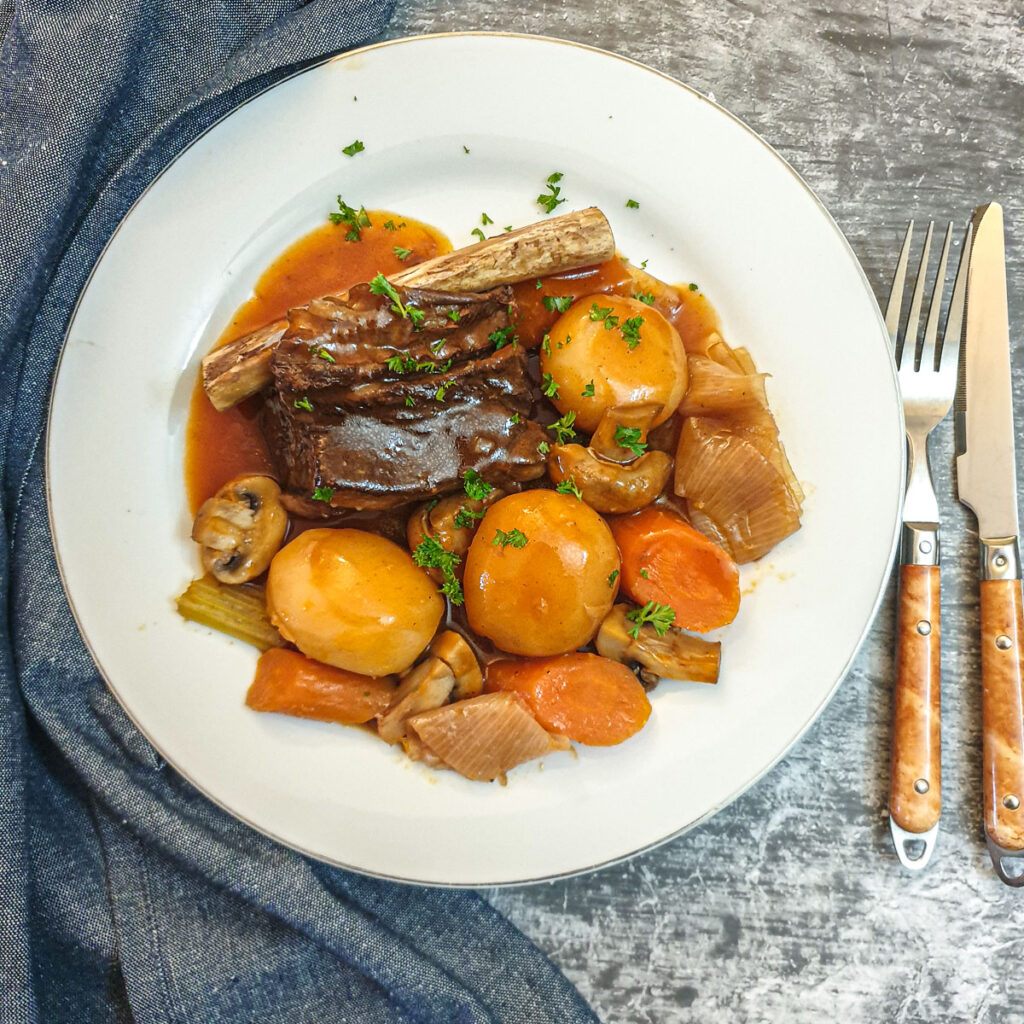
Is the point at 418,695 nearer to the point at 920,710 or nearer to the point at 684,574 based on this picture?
the point at 684,574

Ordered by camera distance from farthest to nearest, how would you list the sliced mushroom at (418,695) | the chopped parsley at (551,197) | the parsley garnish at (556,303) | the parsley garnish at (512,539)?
the chopped parsley at (551,197)
the parsley garnish at (556,303)
the sliced mushroom at (418,695)
the parsley garnish at (512,539)

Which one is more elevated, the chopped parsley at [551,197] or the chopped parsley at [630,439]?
the chopped parsley at [551,197]

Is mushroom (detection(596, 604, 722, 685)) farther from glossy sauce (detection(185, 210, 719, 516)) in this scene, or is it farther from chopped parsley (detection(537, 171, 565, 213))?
chopped parsley (detection(537, 171, 565, 213))

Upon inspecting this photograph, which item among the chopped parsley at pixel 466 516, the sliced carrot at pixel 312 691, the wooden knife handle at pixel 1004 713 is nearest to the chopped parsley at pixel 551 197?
the chopped parsley at pixel 466 516

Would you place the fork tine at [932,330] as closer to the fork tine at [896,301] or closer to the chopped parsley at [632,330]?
the fork tine at [896,301]

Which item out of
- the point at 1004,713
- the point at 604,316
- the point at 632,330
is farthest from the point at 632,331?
the point at 1004,713

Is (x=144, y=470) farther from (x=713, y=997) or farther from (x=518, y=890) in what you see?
(x=713, y=997)

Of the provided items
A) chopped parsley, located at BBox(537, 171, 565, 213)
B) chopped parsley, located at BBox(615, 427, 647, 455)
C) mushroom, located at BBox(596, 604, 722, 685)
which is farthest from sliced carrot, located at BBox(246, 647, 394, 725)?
chopped parsley, located at BBox(537, 171, 565, 213)
